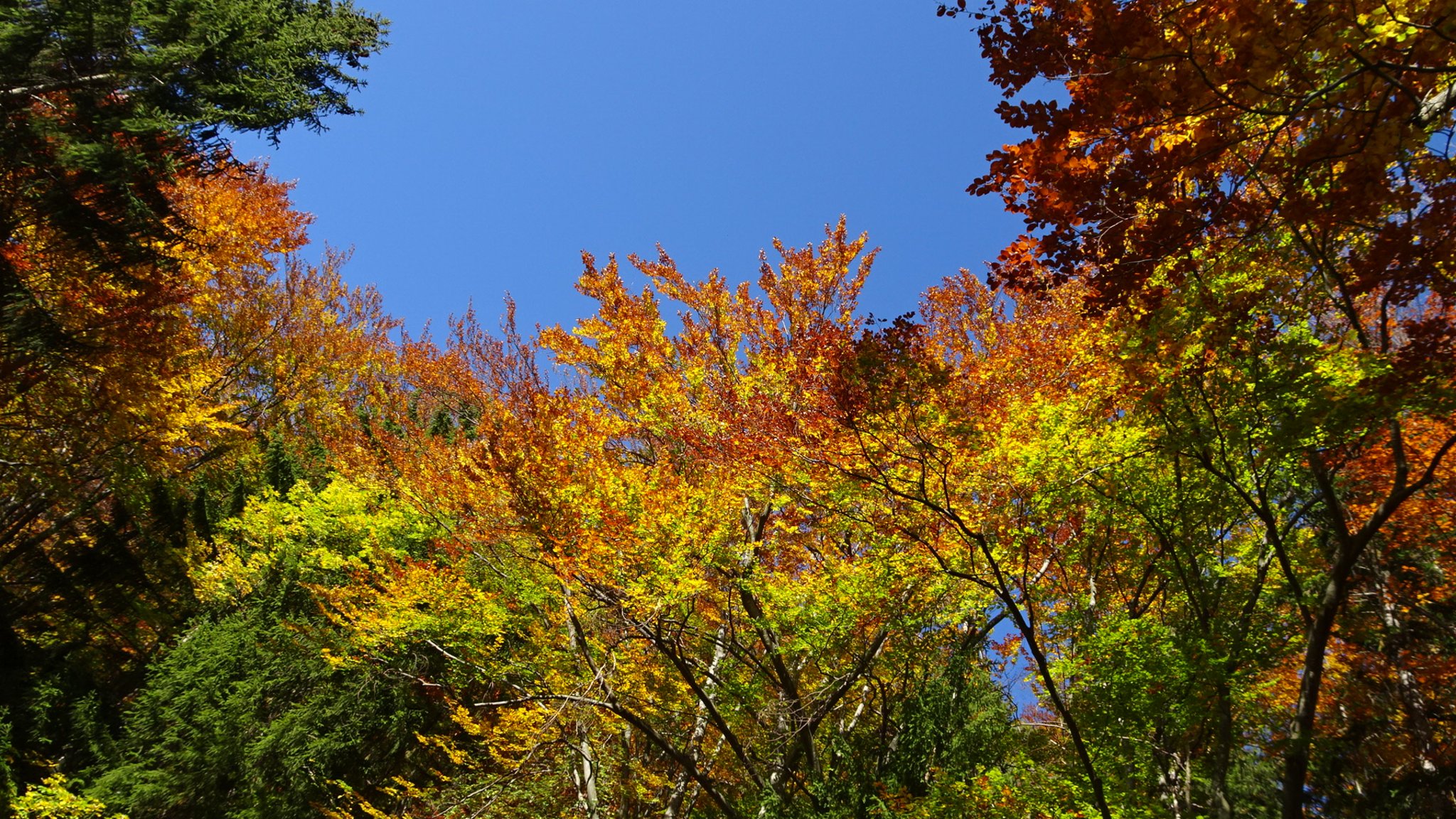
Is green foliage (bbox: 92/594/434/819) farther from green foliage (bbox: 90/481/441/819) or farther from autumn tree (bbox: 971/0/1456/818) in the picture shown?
autumn tree (bbox: 971/0/1456/818)

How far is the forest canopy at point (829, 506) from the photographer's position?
14.0 ft

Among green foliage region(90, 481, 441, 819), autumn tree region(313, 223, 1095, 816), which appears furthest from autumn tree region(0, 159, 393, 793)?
autumn tree region(313, 223, 1095, 816)

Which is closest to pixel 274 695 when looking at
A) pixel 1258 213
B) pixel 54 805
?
pixel 54 805

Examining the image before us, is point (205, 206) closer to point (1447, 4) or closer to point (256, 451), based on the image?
point (256, 451)

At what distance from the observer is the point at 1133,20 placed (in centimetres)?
347

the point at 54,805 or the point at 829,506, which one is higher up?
the point at 829,506

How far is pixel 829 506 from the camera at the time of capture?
24.9ft

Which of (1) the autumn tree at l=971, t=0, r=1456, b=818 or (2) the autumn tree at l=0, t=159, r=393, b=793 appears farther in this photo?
(2) the autumn tree at l=0, t=159, r=393, b=793

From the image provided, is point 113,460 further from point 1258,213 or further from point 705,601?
point 1258,213

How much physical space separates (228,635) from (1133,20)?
528 inches

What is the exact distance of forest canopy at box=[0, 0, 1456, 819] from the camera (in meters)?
4.26

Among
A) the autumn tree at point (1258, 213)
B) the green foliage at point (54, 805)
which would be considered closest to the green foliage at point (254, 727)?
the green foliage at point (54, 805)

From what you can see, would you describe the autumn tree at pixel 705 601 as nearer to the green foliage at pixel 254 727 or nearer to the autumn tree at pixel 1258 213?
the green foliage at pixel 254 727

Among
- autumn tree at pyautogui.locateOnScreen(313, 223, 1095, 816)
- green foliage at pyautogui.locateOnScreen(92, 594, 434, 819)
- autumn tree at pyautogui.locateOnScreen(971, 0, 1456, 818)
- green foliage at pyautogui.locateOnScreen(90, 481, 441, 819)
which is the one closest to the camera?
autumn tree at pyautogui.locateOnScreen(971, 0, 1456, 818)
